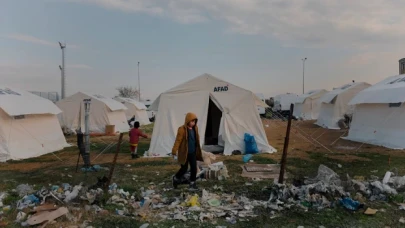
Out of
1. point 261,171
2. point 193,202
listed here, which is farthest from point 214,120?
point 193,202

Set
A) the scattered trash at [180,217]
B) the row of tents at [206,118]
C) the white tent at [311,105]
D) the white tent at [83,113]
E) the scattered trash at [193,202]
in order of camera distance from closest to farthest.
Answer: the scattered trash at [180,217] → the scattered trash at [193,202] → the row of tents at [206,118] → the white tent at [83,113] → the white tent at [311,105]

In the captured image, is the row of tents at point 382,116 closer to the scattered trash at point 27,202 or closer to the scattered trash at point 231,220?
the scattered trash at point 231,220

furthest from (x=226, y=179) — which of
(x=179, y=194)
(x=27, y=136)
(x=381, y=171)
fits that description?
(x=27, y=136)

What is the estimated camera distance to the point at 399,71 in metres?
33.1

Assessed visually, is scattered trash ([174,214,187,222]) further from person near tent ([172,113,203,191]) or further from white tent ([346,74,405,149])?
white tent ([346,74,405,149])

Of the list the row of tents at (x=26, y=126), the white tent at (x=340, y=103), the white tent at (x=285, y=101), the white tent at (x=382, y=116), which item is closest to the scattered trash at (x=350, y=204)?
the row of tents at (x=26, y=126)

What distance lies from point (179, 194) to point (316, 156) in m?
6.12

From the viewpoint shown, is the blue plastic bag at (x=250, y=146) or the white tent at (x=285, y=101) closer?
the blue plastic bag at (x=250, y=146)

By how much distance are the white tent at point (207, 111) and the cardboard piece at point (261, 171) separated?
2514mm

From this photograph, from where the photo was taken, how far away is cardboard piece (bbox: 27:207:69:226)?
4.99 meters

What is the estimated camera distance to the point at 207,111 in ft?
40.4

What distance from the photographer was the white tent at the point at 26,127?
11.6 metres

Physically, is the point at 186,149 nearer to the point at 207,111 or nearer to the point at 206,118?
the point at 206,118

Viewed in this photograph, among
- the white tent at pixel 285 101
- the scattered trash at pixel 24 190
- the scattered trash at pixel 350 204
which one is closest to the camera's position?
the scattered trash at pixel 350 204
